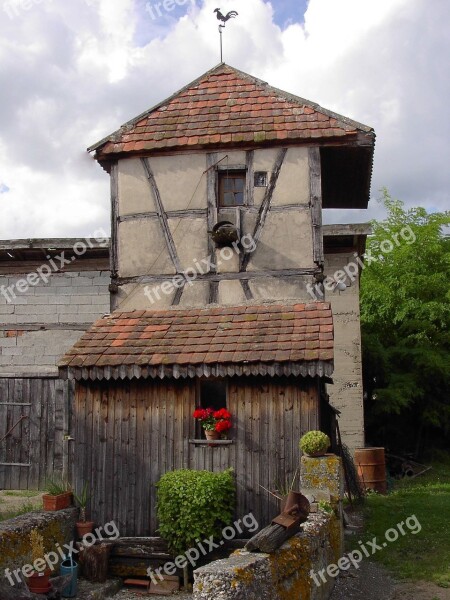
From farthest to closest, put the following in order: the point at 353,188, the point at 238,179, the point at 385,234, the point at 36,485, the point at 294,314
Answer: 1. the point at 385,234
2. the point at 353,188
3. the point at 36,485
4. the point at 238,179
5. the point at 294,314

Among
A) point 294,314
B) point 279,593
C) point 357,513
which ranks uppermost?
point 294,314

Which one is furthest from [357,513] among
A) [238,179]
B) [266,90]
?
[266,90]

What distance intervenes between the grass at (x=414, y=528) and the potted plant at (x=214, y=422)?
2.67m

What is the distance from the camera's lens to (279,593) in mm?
5387

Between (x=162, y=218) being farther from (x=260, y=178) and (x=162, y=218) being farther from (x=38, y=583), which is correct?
(x=38, y=583)

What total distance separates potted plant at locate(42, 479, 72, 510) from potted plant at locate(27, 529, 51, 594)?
31.3 inches

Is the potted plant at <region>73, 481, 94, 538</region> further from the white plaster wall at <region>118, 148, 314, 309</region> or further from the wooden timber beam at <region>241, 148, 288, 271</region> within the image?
the wooden timber beam at <region>241, 148, 288, 271</region>

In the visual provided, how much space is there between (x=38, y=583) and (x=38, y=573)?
183mm

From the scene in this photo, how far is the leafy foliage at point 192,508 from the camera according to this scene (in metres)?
7.93

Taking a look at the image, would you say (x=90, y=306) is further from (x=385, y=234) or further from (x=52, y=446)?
(x=385, y=234)

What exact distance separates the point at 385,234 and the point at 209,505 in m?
14.9

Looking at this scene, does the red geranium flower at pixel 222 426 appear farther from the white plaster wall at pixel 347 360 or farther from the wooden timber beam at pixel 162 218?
the white plaster wall at pixel 347 360

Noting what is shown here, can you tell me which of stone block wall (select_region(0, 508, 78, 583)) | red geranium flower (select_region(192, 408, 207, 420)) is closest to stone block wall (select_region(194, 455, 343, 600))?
red geranium flower (select_region(192, 408, 207, 420))

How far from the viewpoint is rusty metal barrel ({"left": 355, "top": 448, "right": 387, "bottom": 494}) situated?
13.3m
